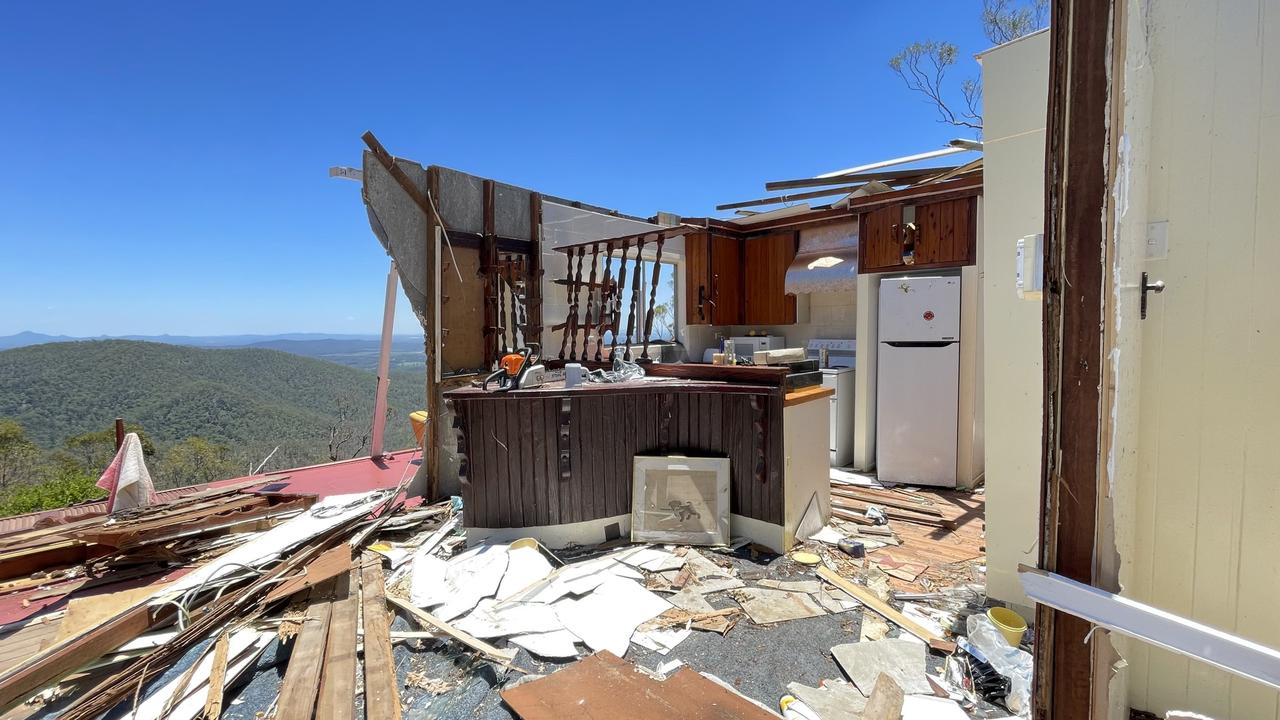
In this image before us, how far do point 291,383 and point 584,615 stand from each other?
27.0 meters

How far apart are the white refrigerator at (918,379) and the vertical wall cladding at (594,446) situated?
2226 millimetres

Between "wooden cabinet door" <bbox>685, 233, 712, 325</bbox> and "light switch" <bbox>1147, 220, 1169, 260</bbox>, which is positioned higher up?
"wooden cabinet door" <bbox>685, 233, 712, 325</bbox>

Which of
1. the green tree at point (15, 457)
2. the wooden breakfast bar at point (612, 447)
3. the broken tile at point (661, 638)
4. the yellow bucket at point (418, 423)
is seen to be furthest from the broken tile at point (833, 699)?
the green tree at point (15, 457)

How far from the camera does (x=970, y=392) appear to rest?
4641mm

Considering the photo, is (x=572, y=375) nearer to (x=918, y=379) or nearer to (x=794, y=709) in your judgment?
(x=794, y=709)

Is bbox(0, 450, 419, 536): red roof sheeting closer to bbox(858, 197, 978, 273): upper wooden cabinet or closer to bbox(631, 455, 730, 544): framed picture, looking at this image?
bbox(631, 455, 730, 544): framed picture

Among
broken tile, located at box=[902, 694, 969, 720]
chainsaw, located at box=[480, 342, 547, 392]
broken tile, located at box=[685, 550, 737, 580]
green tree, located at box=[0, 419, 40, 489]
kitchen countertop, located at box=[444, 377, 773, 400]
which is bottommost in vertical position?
green tree, located at box=[0, 419, 40, 489]

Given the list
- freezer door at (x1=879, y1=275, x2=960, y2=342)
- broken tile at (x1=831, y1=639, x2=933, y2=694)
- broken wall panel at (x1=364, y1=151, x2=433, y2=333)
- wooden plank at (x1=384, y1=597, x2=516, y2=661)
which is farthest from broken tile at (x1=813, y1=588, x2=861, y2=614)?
broken wall panel at (x1=364, y1=151, x2=433, y2=333)

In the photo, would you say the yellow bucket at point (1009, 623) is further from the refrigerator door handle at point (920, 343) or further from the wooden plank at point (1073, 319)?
the refrigerator door handle at point (920, 343)

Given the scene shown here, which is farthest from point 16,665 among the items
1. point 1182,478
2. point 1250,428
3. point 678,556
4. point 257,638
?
point 1250,428

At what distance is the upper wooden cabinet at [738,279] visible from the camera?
632 centimetres

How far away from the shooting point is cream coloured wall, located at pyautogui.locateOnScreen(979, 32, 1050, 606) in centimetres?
236

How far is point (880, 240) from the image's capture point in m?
5.01

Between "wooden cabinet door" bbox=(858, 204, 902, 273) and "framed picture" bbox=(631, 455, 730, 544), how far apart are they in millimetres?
2869
